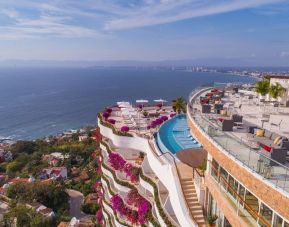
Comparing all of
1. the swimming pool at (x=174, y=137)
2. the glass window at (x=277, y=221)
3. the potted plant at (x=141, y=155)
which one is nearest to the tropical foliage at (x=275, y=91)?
the swimming pool at (x=174, y=137)

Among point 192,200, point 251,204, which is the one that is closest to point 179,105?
point 192,200

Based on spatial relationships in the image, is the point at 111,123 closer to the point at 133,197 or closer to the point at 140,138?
the point at 140,138

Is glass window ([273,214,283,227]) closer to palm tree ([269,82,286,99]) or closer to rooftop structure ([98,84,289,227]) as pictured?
rooftop structure ([98,84,289,227])

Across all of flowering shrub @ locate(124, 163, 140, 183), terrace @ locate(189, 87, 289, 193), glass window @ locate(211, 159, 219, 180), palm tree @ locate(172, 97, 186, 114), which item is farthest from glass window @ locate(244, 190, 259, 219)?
palm tree @ locate(172, 97, 186, 114)

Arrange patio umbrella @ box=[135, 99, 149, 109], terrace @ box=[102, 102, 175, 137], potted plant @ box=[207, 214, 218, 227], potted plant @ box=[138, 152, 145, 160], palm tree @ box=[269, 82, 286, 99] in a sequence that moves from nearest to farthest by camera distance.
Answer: potted plant @ box=[207, 214, 218, 227]
potted plant @ box=[138, 152, 145, 160]
terrace @ box=[102, 102, 175, 137]
palm tree @ box=[269, 82, 286, 99]
patio umbrella @ box=[135, 99, 149, 109]

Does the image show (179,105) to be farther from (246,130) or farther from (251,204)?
(251,204)

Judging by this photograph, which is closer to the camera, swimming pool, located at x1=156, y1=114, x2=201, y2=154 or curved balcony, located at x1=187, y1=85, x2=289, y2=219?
curved balcony, located at x1=187, y1=85, x2=289, y2=219
